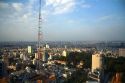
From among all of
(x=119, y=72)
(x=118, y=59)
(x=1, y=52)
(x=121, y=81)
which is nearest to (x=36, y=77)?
(x=1, y=52)

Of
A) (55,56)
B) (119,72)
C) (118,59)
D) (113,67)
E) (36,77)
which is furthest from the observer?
(55,56)

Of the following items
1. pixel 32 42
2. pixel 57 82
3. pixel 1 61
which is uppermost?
pixel 32 42

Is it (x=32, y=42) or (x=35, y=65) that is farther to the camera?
(x=35, y=65)

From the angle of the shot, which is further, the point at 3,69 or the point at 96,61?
the point at 96,61

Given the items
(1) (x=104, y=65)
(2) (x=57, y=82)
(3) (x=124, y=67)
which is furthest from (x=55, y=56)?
(2) (x=57, y=82)

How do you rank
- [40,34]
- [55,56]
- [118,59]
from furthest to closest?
[55,56], [118,59], [40,34]

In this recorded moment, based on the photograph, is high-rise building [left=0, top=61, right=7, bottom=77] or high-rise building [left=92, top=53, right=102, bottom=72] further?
high-rise building [left=92, top=53, right=102, bottom=72]

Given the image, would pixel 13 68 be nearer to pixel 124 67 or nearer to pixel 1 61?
pixel 1 61

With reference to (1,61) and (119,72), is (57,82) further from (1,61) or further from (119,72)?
(119,72)

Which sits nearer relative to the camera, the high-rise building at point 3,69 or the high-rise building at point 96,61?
the high-rise building at point 3,69

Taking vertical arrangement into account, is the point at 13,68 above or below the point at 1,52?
below
